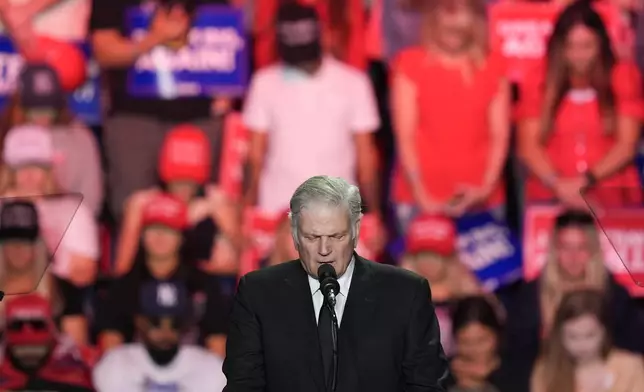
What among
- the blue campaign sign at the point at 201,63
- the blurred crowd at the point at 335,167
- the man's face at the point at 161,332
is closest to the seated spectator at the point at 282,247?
the blurred crowd at the point at 335,167

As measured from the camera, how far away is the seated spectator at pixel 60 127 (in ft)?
15.6

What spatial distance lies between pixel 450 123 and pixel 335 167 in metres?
0.52

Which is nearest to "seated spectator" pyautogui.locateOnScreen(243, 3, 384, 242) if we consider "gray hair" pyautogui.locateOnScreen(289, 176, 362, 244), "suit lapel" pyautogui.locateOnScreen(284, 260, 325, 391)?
"suit lapel" pyautogui.locateOnScreen(284, 260, 325, 391)

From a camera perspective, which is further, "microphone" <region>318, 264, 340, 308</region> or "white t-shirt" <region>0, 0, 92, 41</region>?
"white t-shirt" <region>0, 0, 92, 41</region>

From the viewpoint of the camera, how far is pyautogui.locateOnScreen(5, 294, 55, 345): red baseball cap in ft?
15.8

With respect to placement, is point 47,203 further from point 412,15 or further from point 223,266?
point 412,15

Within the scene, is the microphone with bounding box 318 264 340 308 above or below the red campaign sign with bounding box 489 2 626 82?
below

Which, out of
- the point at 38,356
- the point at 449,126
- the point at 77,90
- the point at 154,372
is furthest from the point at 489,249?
the point at 38,356

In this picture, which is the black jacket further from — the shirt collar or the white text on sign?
the shirt collar

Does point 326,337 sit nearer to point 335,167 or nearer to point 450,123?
point 335,167

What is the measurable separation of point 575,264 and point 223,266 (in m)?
1.49

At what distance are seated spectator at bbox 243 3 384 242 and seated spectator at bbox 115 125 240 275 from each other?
16 cm

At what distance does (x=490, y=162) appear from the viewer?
15.5ft

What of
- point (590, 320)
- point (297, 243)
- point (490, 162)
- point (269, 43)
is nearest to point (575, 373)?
point (590, 320)
